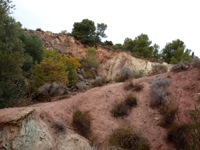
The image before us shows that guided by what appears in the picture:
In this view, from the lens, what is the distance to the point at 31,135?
3.19 meters

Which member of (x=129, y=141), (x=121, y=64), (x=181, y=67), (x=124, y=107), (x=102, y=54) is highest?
(x=102, y=54)

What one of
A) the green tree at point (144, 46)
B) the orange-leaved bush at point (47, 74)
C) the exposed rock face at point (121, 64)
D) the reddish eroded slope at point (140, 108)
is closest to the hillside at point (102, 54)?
the exposed rock face at point (121, 64)

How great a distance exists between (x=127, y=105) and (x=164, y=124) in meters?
1.94

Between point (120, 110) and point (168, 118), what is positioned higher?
point (168, 118)

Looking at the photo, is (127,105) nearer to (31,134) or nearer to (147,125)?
(147,125)

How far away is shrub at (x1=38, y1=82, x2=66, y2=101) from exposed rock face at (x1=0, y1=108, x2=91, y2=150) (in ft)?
21.0

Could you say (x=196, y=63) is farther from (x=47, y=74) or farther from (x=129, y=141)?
(x=47, y=74)

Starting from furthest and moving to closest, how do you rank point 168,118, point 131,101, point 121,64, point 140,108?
1. point 121,64
2. point 131,101
3. point 140,108
4. point 168,118

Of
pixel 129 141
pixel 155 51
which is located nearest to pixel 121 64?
pixel 155 51

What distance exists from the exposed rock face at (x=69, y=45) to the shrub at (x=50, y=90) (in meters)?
16.6

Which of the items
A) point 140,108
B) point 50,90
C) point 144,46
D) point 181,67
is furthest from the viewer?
point 144,46

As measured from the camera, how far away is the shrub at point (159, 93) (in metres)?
6.69

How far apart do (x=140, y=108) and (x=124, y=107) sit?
0.79 meters

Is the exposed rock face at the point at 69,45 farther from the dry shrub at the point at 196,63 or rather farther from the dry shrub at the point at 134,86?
the dry shrub at the point at 196,63
